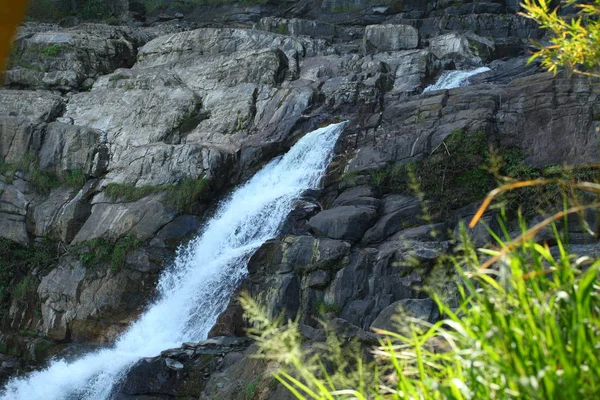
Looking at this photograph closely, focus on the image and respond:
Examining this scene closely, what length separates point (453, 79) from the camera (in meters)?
18.9

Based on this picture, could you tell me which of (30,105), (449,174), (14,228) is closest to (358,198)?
(449,174)

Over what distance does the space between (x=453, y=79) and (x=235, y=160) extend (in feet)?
20.1

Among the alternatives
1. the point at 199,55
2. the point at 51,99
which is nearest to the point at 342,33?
the point at 199,55

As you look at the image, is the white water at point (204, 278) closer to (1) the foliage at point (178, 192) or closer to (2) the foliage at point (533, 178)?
(1) the foliage at point (178, 192)

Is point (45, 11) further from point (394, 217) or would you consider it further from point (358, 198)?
point (394, 217)

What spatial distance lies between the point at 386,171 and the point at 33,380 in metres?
7.54

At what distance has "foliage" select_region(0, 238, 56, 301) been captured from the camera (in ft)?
53.6

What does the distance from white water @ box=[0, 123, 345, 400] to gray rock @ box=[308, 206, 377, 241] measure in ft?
4.26

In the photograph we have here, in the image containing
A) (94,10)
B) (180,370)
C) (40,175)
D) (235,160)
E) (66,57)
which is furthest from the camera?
(94,10)

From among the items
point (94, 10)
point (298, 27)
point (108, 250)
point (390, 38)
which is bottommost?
point (108, 250)

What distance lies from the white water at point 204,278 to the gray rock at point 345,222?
130 centimetres

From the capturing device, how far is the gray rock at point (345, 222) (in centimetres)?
1298

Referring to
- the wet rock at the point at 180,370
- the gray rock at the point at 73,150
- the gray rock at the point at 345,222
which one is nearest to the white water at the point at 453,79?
the gray rock at the point at 345,222

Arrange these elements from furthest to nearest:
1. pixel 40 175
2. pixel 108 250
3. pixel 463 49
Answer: pixel 463 49 → pixel 40 175 → pixel 108 250
